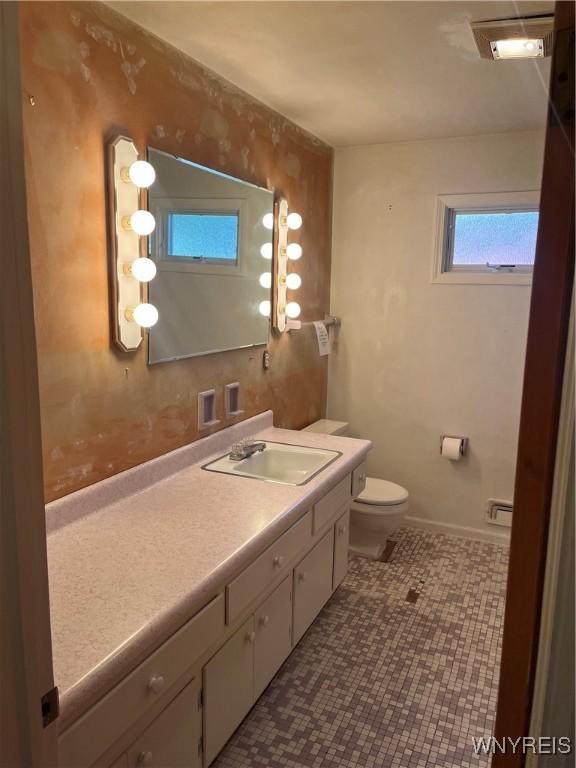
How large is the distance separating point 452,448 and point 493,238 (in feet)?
4.14

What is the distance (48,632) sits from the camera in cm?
80

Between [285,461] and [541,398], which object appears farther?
[285,461]

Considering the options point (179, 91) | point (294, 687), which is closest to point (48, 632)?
point (294, 687)

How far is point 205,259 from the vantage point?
2.41 metres

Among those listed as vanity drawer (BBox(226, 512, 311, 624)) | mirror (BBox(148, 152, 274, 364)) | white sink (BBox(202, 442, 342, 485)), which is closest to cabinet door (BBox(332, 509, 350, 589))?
white sink (BBox(202, 442, 342, 485))

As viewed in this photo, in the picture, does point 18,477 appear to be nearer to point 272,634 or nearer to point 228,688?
point 228,688

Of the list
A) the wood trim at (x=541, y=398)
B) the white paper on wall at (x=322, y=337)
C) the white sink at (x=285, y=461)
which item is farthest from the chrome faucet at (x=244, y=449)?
the wood trim at (x=541, y=398)

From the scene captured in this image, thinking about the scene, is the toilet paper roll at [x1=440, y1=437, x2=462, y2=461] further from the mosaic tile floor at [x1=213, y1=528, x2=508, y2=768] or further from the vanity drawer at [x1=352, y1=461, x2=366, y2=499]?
the vanity drawer at [x1=352, y1=461, x2=366, y2=499]

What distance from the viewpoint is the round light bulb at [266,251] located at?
2.85m

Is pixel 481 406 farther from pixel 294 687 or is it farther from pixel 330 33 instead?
pixel 330 33

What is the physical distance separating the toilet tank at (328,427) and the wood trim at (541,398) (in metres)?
2.65

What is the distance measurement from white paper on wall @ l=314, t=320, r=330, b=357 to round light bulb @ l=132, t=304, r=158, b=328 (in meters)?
1.52

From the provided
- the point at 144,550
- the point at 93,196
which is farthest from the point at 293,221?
the point at 144,550

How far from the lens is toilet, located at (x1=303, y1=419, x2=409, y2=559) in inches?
125
